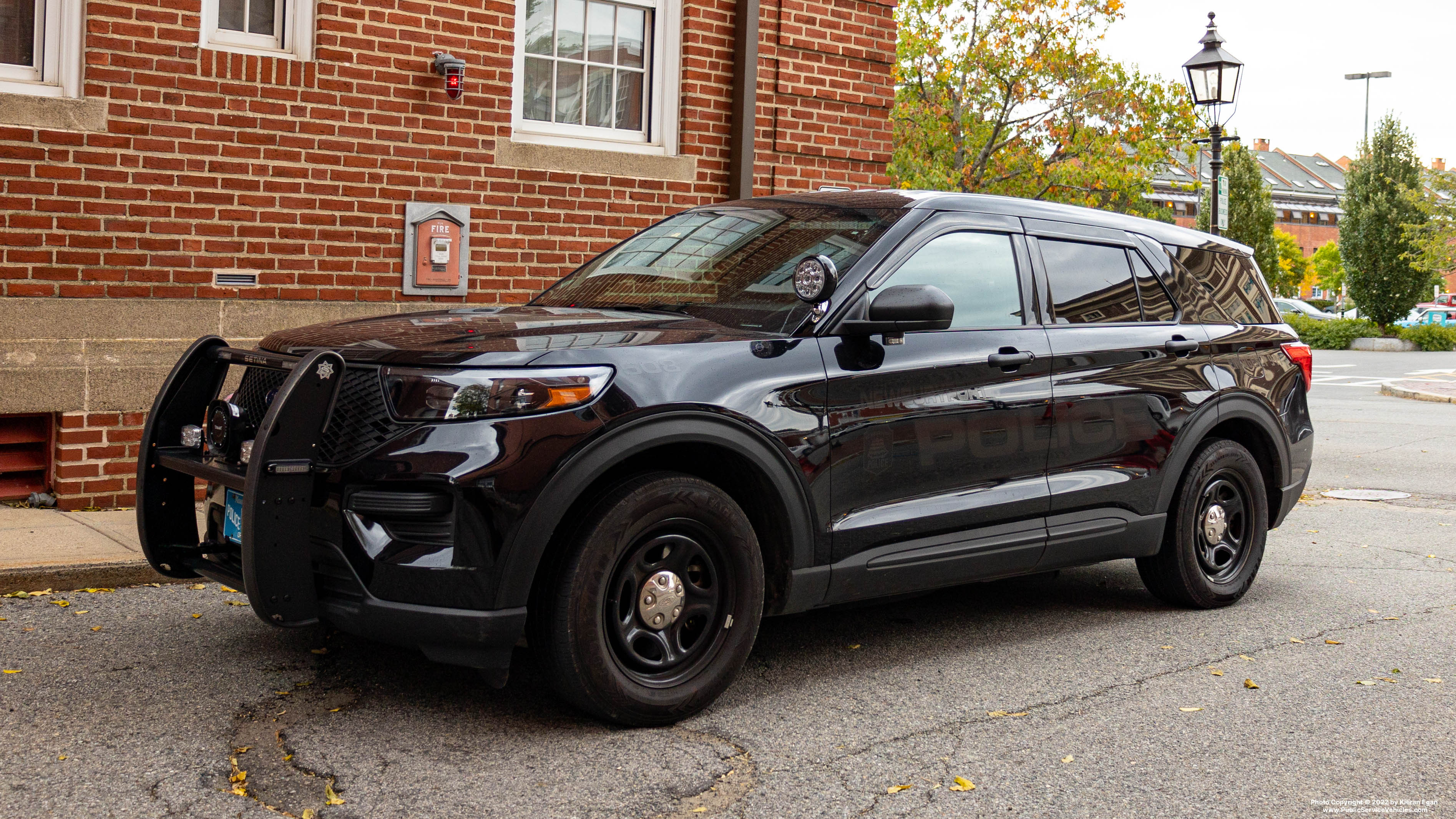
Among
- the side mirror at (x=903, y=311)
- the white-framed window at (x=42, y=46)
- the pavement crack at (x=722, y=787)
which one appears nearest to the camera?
the pavement crack at (x=722, y=787)

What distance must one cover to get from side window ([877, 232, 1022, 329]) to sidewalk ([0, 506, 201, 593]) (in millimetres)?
3591

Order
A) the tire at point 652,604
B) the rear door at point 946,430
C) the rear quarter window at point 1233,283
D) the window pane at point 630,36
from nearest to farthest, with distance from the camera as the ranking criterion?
the tire at point 652,604
the rear door at point 946,430
the rear quarter window at point 1233,283
the window pane at point 630,36

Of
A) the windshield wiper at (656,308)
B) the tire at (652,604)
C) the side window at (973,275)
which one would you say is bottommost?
the tire at (652,604)

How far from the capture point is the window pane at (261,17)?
7926 mm

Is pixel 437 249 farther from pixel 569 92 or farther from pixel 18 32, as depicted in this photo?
pixel 18 32

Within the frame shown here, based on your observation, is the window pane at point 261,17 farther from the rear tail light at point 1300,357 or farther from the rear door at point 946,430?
the rear tail light at point 1300,357

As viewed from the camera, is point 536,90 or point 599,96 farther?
point 599,96

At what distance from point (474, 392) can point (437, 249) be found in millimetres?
5031

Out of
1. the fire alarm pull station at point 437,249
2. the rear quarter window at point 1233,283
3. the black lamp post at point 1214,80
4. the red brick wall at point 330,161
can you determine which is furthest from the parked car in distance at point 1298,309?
the fire alarm pull station at point 437,249

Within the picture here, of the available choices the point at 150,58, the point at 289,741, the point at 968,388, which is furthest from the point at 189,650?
the point at 150,58

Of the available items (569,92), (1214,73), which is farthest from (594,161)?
(1214,73)

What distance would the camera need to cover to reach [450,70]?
8.41 m

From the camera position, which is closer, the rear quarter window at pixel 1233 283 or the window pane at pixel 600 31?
the rear quarter window at pixel 1233 283

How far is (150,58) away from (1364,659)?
7.00 m
